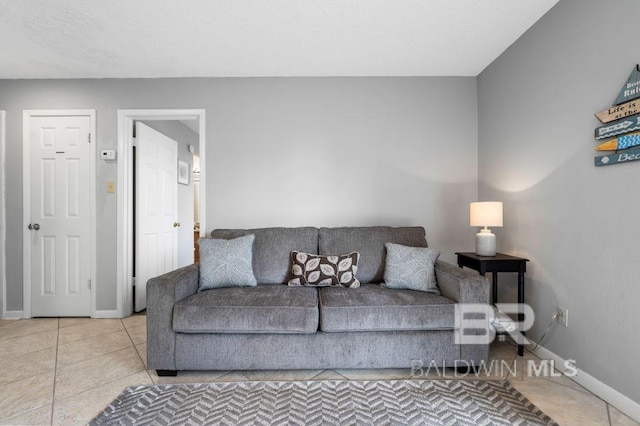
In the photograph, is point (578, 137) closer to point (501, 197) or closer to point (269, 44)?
point (501, 197)

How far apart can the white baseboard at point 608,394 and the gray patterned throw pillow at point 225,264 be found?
215 centimetres

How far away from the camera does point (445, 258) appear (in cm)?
291

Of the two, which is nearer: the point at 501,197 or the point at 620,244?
the point at 620,244

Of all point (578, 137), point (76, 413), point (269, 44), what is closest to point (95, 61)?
point (269, 44)

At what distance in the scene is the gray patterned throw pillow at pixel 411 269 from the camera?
2.07m

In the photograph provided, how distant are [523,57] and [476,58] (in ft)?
1.36

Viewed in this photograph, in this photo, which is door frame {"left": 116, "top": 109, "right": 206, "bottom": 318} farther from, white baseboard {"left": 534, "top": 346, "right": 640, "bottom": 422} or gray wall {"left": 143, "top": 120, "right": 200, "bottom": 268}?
white baseboard {"left": 534, "top": 346, "right": 640, "bottom": 422}

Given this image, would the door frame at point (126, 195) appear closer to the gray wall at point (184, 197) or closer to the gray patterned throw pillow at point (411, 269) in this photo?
the gray wall at point (184, 197)

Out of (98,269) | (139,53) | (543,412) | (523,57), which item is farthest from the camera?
(98,269)

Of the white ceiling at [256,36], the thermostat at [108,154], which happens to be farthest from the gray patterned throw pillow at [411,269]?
the thermostat at [108,154]

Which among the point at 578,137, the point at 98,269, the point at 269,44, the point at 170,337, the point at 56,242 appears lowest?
the point at 170,337

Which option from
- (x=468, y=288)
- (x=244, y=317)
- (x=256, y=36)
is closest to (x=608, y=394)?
(x=468, y=288)

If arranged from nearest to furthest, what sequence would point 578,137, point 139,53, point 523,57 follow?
point 578,137
point 523,57
point 139,53

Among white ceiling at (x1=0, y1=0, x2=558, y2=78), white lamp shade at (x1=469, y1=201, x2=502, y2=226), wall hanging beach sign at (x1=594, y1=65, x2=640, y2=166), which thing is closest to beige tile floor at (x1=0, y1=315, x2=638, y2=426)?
white lamp shade at (x1=469, y1=201, x2=502, y2=226)
